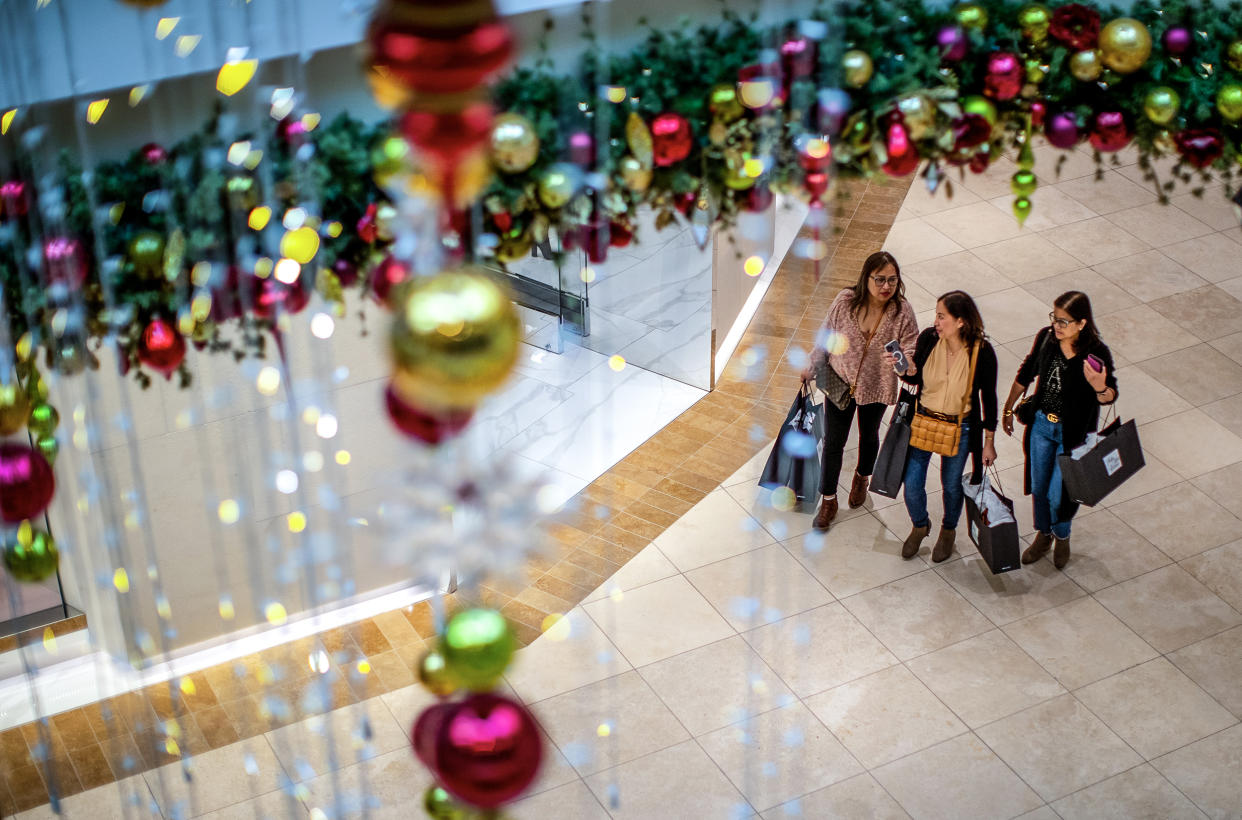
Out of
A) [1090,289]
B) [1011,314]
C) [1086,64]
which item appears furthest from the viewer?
[1090,289]

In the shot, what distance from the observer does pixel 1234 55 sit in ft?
8.58

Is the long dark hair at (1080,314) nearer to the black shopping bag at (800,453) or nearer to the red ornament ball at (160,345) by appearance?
the black shopping bag at (800,453)

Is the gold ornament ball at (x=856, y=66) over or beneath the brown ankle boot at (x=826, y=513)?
over

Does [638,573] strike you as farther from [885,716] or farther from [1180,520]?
[1180,520]

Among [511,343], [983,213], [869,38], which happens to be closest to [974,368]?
[869,38]

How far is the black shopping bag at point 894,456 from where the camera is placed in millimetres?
5238

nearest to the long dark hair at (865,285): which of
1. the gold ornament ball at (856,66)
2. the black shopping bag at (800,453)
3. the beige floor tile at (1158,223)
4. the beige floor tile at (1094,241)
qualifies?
the black shopping bag at (800,453)

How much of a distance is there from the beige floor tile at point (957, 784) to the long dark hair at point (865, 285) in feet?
5.05

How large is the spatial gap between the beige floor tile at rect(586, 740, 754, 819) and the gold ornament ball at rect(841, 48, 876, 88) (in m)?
2.69

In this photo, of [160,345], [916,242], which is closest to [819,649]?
[160,345]

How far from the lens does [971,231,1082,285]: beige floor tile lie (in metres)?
7.46

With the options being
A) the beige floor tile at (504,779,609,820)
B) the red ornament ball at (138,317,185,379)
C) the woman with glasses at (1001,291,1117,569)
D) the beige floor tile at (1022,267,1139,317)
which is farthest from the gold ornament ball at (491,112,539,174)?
the beige floor tile at (1022,267,1139,317)

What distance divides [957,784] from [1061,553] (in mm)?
1262

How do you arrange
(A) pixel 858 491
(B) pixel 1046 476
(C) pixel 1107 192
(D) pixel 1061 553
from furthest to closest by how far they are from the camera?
A: 1. (C) pixel 1107 192
2. (A) pixel 858 491
3. (D) pixel 1061 553
4. (B) pixel 1046 476
